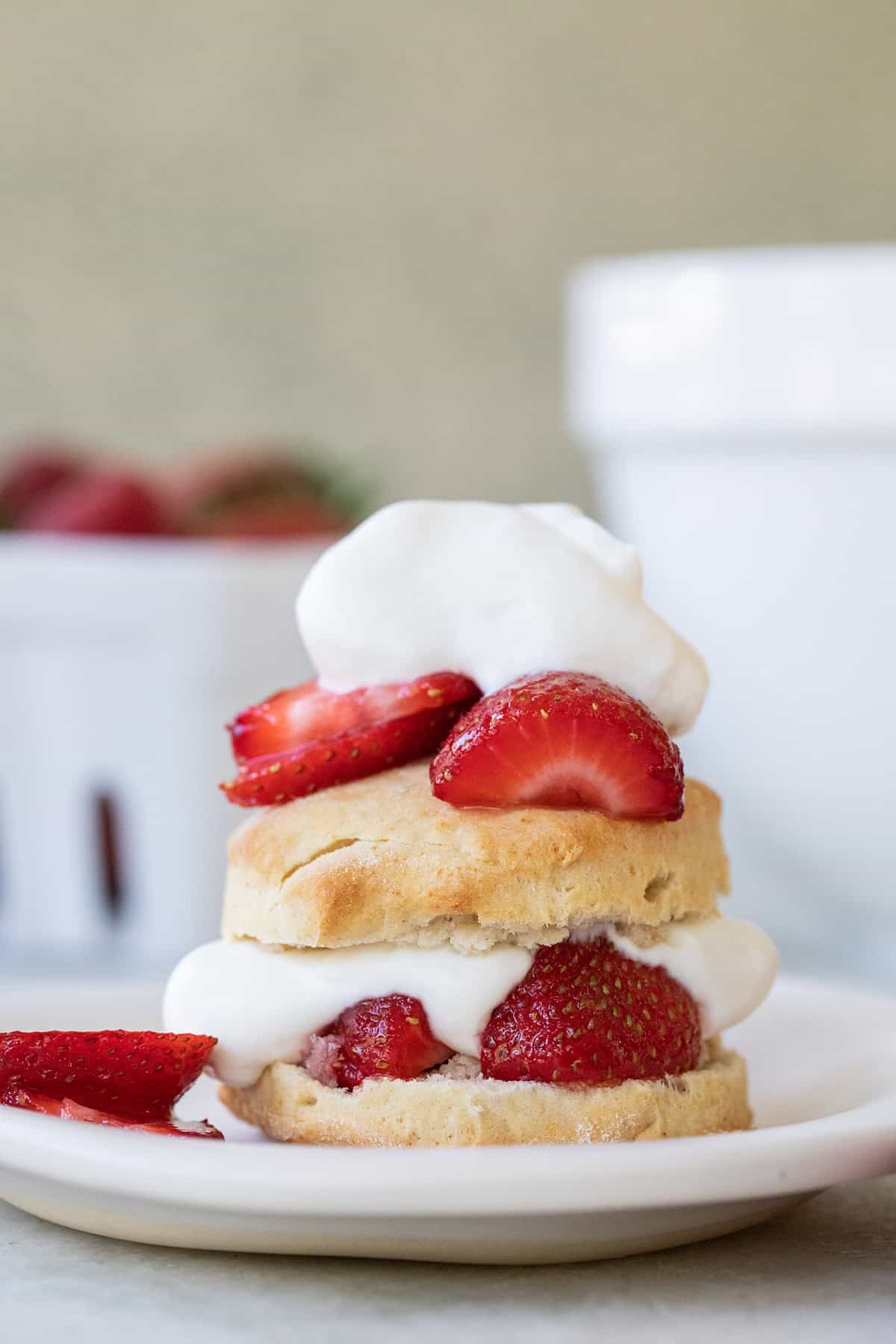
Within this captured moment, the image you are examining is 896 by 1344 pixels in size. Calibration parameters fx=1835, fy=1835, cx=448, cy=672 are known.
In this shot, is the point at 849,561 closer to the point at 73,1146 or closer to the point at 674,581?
the point at 674,581

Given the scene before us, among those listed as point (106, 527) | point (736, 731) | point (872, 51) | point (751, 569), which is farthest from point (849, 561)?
point (872, 51)

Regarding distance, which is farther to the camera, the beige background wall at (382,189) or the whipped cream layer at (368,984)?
the beige background wall at (382,189)

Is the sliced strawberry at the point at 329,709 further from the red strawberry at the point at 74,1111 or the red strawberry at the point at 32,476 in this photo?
the red strawberry at the point at 32,476

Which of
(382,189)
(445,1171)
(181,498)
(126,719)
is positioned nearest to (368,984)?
(445,1171)

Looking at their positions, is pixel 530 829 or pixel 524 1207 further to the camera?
pixel 530 829

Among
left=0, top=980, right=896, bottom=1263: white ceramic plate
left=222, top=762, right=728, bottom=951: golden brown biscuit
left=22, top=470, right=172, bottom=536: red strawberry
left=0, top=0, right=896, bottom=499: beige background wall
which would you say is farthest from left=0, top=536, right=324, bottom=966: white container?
left=0, top=0, right=896, bottom=499: beige background wall

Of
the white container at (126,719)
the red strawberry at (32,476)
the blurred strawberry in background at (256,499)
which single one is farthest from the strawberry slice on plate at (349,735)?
the red strawberry at (32,476)

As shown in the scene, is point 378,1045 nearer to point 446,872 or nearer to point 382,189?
point 446,872
